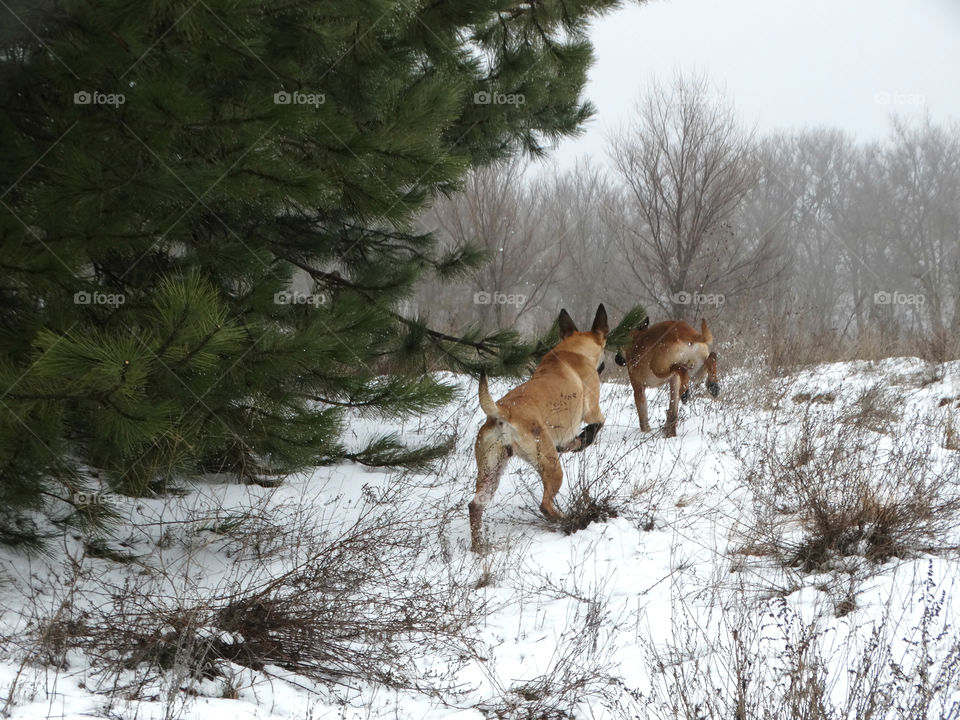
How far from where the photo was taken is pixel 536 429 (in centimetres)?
539

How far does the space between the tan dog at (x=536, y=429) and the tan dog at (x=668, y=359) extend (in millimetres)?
1916

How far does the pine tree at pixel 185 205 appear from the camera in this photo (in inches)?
143

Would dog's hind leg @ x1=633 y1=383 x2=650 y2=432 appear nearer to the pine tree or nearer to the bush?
the bush

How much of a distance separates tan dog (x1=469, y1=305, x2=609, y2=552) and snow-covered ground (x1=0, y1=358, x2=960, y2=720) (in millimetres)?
301

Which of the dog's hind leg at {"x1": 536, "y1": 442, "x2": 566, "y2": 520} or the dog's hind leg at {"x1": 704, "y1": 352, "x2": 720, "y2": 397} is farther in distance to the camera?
the dog's hind leg at {"x1": 704, "y1": 352, "x2": 720, "y2": 397}

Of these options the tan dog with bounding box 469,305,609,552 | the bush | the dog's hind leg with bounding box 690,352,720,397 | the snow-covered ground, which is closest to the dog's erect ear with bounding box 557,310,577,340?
the tan dog with bounding box 469,305,609,552

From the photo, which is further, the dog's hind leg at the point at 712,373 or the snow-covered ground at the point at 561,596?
the dog's hind leg at the point at 712,373

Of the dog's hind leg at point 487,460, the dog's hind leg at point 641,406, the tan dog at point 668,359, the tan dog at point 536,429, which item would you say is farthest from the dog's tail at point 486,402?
the dog's hind leg at point 641,406

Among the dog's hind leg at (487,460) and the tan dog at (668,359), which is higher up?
the tan dog at (668,359)

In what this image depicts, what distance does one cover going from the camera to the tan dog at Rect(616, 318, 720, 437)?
7.91 meters

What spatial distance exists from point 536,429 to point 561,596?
1231 mm

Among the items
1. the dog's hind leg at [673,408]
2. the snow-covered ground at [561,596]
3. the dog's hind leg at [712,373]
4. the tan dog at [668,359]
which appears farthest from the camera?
the dog's hind leg at [712,373]

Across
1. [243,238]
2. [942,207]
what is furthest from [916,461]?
[942,207]

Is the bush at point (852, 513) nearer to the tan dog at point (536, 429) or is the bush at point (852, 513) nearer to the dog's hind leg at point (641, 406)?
the tan dog at point (536, 429)
